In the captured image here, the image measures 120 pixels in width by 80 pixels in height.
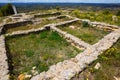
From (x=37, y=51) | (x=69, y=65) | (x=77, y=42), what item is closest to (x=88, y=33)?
(x=77, y=42)

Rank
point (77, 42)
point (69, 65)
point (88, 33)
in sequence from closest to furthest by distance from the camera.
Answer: point (69, 65)
point (77, 42)
point (88, 33)

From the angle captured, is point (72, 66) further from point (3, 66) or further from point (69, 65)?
point (3, 66)

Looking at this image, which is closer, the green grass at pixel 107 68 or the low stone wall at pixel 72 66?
the low stone wall at pixel 72 66

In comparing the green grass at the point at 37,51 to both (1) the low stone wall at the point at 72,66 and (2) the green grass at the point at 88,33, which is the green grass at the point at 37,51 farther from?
(2) the green grass at the point at 88,33

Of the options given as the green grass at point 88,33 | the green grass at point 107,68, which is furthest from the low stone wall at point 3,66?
the green grass at point 88,33

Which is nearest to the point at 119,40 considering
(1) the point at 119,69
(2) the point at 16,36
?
(1) the point at 119,69

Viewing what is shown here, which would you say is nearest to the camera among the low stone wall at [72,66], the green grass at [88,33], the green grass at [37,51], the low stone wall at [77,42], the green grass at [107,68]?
the low stone wall at [72,66]
